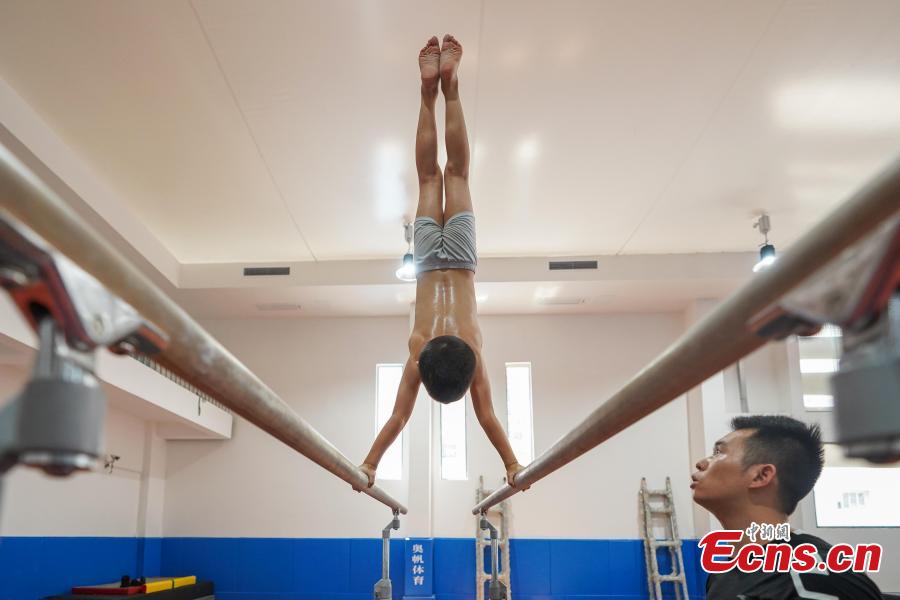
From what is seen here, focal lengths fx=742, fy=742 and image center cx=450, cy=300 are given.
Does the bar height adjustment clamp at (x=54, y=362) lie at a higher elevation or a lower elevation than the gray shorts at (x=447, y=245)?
lower

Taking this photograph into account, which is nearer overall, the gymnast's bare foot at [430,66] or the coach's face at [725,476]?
the coach's face at [725,476]

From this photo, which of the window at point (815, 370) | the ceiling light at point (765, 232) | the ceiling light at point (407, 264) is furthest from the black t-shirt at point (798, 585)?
the window at point (815, 370)

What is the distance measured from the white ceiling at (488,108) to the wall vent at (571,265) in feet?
2.00

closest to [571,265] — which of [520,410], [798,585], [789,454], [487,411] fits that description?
[520,410]

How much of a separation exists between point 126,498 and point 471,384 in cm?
659

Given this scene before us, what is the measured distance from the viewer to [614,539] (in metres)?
9.06

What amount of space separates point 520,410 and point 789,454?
716cm

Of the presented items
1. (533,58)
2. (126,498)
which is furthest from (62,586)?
(533,58)

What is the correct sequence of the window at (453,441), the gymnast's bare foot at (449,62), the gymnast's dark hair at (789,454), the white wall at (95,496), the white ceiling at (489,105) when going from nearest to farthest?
the gymnast's dark hair at (789,454), the gymnast's bare foot at (449,62), the white ceiling at (489,105), the white wall at (95,496), the window at (453,441)

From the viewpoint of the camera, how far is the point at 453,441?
961 centimetres

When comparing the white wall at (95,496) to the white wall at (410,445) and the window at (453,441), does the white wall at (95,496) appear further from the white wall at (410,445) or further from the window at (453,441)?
the window at (453,441)

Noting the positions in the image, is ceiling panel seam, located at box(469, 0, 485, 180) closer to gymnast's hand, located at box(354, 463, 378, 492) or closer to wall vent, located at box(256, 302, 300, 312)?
gymnast's hand, located at box(354, 463, 378, 492)

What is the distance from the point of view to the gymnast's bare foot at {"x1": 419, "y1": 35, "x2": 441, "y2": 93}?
4113 millimetres

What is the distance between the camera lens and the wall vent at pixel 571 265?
8.83 meters
